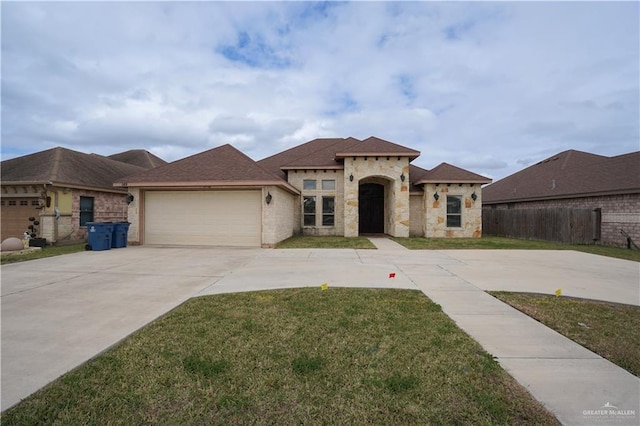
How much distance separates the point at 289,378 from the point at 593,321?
4412mm

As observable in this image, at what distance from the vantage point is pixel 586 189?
635 inches

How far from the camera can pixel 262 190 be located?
12.5 metres

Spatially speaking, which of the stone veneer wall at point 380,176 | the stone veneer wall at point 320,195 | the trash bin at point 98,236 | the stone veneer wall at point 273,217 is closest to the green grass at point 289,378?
the stone veneer wall at point 273,217

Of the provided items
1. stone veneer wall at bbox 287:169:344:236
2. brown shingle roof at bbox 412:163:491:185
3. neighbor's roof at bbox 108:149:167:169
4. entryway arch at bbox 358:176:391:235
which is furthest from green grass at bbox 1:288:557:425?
neighbor's roof at bbox 108:149:167:169

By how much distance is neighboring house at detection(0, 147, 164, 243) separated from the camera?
41.6ft

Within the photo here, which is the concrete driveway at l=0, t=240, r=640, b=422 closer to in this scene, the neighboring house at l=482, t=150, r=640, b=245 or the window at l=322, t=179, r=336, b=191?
the neighboring house at l=482, t=150, r=640, b=245

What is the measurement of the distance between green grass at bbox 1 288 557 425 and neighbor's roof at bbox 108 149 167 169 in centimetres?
2105

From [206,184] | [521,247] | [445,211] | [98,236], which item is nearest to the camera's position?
[98,236]

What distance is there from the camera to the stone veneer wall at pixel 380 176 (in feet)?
53.8

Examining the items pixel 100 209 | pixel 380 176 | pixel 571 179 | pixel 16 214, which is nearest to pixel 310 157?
pixel 380 176

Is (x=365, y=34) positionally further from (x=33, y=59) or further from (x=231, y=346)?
(x=33, y=59)

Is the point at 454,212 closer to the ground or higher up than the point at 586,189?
closer to the ground

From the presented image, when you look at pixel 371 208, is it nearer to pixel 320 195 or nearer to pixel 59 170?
pixel 320 195

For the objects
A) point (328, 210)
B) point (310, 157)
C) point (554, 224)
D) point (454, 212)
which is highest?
point (310, 157)
